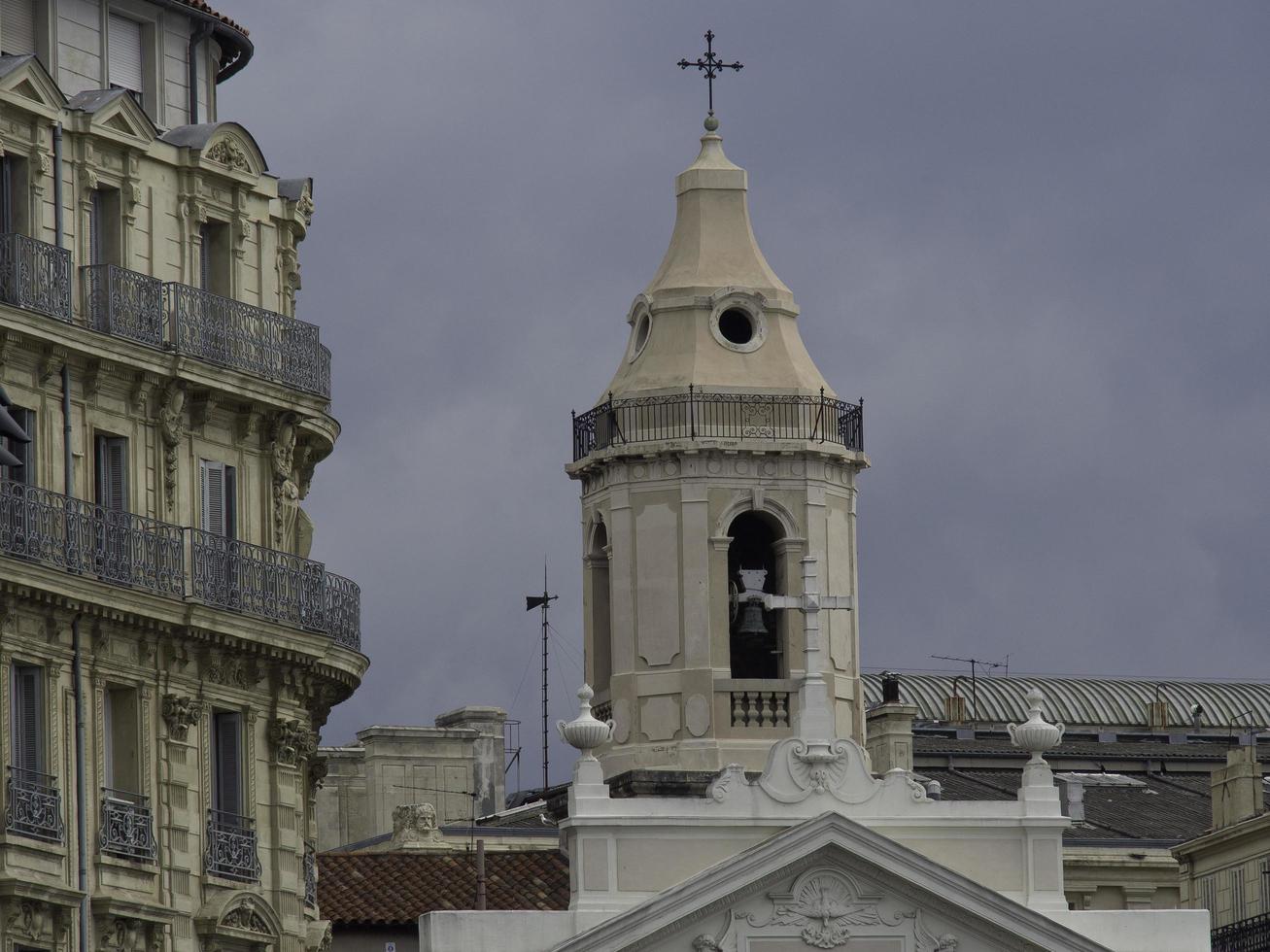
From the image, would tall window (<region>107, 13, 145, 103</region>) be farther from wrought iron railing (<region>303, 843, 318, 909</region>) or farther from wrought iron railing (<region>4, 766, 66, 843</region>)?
wrought iron railing (<region>303, 843, 318, 909</region>)

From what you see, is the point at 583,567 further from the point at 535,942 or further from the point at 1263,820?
the point at 1263,820

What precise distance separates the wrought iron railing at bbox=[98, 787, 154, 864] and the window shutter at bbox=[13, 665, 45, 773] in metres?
1.36

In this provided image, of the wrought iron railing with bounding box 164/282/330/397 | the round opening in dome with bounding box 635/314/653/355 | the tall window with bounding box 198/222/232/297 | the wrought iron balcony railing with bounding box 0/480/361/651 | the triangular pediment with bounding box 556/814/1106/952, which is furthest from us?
the round opening in dome with bounding box 635/314/653/355

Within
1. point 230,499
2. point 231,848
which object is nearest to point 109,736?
point 231,848

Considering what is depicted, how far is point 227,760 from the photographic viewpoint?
68.7m

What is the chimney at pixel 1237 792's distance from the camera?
98.8 meters

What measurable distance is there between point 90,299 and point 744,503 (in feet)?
51.8

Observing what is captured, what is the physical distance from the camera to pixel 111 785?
65.9m

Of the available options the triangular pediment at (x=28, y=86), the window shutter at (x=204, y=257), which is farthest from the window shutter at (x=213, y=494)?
the triangular pediment at (x=28, y=86)

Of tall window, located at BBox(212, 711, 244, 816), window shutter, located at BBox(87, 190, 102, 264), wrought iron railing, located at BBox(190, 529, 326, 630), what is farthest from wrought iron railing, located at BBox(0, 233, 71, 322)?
tall window, located at BBox(212, 711, 244, 816)

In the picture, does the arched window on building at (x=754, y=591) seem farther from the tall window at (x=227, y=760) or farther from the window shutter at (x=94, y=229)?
the window shutter at (x=94, y=229)

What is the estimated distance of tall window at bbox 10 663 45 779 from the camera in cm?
6419

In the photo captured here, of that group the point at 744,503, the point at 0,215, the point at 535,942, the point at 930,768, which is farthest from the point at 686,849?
the point at 930,768

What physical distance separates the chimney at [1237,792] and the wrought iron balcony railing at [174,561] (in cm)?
3146
